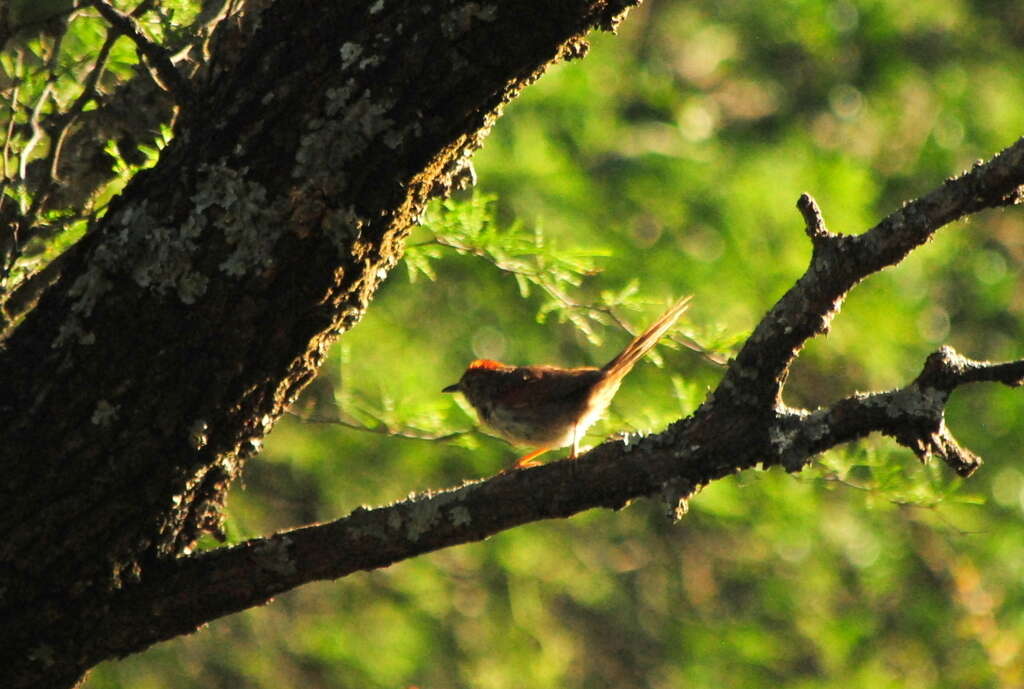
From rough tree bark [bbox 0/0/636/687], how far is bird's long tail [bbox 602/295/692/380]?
1143 mm

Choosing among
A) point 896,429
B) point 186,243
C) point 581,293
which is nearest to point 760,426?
point 896,429

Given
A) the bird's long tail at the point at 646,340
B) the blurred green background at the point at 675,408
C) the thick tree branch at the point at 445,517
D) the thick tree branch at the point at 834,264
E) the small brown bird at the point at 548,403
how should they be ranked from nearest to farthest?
the thick tree branch at the point at 834,264 → the thick tree branch at the point at 445,517 → the bird's long tail at the point at 646,340 → the small brown bird at the point at 548,403 → the blurred green background at the point at 675,408

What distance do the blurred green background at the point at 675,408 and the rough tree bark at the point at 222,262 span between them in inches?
172

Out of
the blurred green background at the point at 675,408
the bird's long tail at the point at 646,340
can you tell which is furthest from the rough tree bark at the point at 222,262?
the blurred green background at the point at 675,408

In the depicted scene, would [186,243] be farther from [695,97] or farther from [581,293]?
[695,97]

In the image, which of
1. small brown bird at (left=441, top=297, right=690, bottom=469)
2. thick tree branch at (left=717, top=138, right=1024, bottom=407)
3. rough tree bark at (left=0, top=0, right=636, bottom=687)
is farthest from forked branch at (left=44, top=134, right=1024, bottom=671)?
small brown bird at (left=441, top=297, right=690, bottom=469)

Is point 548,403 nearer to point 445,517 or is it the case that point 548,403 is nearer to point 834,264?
point 445,517

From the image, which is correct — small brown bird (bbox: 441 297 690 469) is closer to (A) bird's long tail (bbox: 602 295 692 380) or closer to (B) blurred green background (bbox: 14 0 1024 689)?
(A) bird's long tail (bbox: 602 295 692 380)

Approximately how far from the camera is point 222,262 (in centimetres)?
246

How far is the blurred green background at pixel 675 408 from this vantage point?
789 centimetres

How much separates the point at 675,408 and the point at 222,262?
460 cm

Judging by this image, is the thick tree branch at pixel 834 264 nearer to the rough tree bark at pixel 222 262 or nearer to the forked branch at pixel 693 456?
the forked branch at pixel 693 456

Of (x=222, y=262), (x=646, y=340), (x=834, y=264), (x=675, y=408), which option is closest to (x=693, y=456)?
(x=834, y=264)

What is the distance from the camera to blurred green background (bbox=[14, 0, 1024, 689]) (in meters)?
7.89
